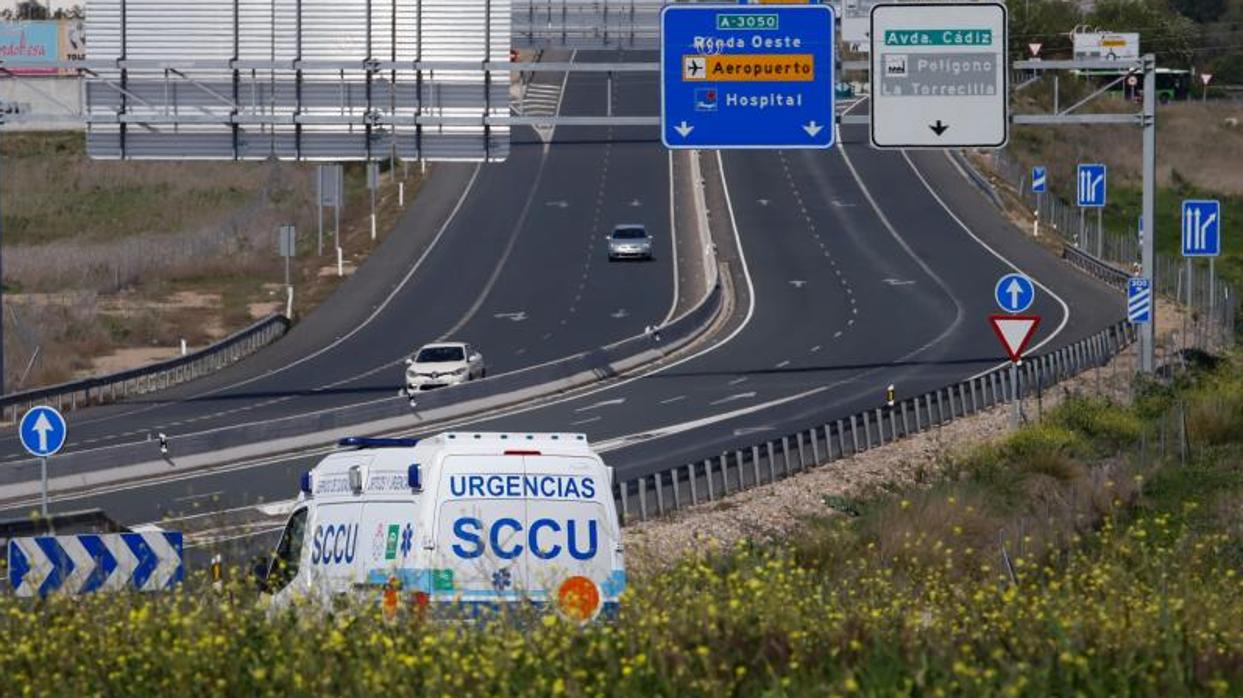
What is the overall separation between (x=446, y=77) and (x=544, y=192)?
159ft

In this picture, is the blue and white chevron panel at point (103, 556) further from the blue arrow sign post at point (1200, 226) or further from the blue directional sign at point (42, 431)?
the blue arrow sign post at point (1200, 226)

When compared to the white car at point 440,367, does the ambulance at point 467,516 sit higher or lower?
higher

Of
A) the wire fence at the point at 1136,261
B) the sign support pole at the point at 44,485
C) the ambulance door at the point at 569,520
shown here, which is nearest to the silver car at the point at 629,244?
the wire fence at the point at 1136,261

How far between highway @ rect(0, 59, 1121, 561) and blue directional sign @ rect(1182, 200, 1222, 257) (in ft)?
24.1

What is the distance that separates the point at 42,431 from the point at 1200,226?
21.6 m

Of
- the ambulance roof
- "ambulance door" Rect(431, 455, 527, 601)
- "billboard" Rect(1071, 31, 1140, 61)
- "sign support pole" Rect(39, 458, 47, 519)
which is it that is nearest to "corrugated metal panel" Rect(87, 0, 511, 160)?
"sign support pole" Rect(39, 458, 47, 519)

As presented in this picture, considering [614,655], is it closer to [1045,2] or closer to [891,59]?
[891,59]

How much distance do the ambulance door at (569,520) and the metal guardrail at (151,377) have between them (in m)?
32.1

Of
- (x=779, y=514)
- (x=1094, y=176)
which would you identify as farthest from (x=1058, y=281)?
(x=779, y=514)

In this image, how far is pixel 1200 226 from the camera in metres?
37.3

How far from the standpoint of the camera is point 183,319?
2435 inches

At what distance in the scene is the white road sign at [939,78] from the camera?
32438 millimetres

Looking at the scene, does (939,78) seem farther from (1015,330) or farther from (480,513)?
(480,513)

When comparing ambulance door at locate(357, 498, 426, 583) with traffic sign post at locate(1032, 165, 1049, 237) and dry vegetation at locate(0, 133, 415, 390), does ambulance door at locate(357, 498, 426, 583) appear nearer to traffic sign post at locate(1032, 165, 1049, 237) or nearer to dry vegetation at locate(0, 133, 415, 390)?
dry vegetation at locate(0, 133, 415, 390)
